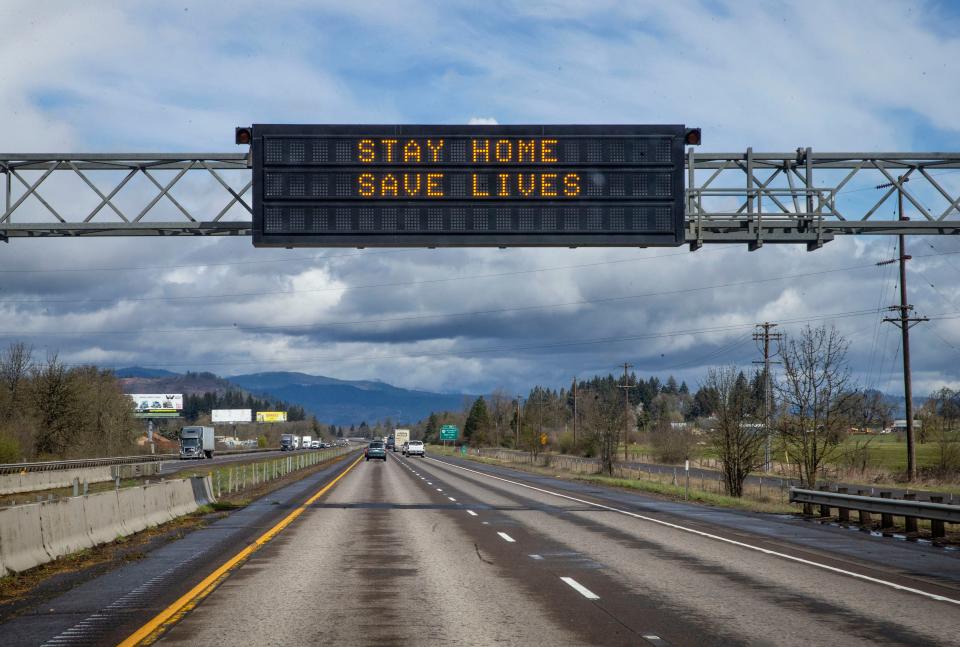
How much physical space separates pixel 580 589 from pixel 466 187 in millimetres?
11385

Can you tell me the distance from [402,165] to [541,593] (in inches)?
477

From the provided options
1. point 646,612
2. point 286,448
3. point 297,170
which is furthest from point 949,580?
point 286,448

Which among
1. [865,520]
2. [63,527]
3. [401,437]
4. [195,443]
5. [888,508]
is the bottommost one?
[401,437]

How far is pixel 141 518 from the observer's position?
21.6m

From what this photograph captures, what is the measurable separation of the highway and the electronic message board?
658 centimetres

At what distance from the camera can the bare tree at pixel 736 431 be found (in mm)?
42156

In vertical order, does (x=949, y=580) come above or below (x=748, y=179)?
below

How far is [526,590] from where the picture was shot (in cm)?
1276

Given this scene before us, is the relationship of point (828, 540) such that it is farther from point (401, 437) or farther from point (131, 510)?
point (401, 437)

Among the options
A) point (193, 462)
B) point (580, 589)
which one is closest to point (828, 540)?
point (580, 589)

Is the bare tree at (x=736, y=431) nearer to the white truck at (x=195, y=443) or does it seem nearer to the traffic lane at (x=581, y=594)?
the traffic lane at (x=581, y=594)

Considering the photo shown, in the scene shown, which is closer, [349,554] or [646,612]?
[646,612]

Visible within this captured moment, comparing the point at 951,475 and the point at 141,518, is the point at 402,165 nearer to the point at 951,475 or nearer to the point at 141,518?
the point at 141,518

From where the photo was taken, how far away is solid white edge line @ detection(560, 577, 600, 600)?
12.2 metres
